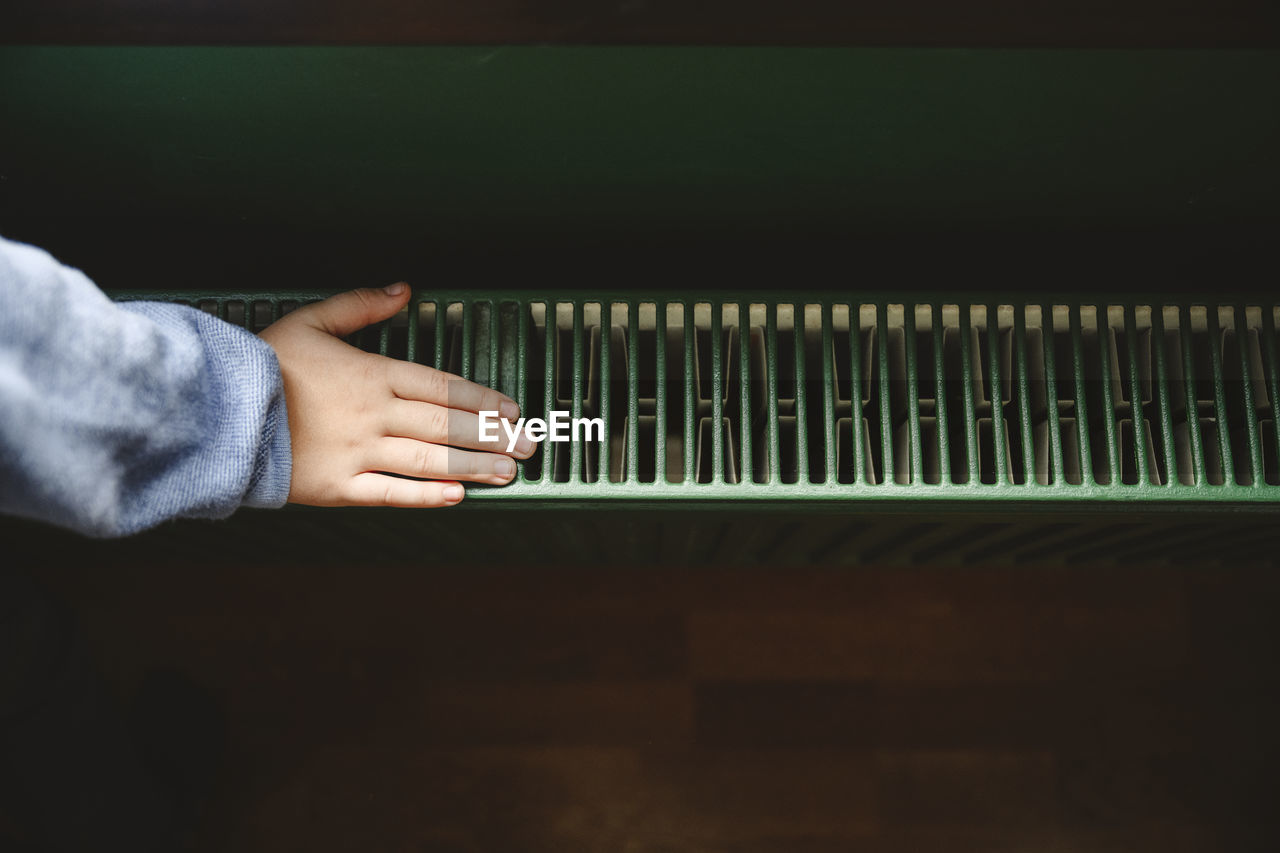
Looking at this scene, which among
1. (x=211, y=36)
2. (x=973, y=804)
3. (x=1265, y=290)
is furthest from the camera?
(x=973, y=804)

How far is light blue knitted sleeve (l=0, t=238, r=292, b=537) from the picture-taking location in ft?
1.26

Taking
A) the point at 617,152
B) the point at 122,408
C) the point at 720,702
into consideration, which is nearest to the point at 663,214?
the point at 617,152

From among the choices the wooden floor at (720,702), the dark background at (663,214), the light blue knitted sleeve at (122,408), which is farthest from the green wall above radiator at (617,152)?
the wooden floor at (720,702)

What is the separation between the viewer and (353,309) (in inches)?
20.6

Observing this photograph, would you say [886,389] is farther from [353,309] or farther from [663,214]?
[353,309]

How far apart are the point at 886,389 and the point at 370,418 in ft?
1.01

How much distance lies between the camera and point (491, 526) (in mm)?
659

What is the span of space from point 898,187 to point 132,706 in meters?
0.96

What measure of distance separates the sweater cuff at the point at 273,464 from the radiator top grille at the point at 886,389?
9cm

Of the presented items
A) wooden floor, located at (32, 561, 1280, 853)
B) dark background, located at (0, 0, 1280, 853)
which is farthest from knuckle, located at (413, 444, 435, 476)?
wooden floor, located at (32, 561, 1280, 853)

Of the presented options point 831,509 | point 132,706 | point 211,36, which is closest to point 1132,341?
point 831,509

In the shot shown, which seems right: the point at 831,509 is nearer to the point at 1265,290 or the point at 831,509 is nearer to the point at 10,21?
the point at 1265,290

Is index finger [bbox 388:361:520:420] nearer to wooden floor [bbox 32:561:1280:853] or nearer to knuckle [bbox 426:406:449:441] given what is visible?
knuckle [bbox 426:406:449:441]

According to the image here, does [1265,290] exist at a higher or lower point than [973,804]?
higher
